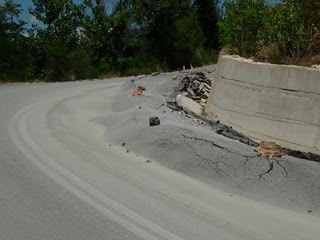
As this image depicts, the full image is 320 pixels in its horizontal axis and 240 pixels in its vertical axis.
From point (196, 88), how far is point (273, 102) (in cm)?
645

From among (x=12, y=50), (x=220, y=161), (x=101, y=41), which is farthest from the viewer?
(x=101, y=41)

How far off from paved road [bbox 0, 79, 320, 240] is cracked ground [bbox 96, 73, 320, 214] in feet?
0.74

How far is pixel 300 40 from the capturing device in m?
12.1

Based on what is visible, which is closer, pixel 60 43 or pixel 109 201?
pixel 109 201

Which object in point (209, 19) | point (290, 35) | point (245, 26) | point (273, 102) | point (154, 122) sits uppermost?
point (290, 35)

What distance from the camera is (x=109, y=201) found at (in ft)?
22.2

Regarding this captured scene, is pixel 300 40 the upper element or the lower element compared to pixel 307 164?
upper

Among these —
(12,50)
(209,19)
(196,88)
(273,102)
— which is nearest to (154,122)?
(273,102)

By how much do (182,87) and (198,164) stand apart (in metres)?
8.17

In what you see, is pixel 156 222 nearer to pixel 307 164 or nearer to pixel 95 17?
pixel 307 164

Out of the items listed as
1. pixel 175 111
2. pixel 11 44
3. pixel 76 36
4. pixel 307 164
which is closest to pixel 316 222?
pixel 307 164

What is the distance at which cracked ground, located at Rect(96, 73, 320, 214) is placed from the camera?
23.3ft

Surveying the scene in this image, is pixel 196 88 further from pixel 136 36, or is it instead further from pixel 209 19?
pixel 209 19

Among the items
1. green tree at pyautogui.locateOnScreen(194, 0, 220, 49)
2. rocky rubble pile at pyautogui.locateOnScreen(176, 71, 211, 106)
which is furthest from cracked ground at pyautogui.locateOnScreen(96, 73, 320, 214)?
green tree at pyautogui.locateOnScreen(194, 0, 220, 49)
